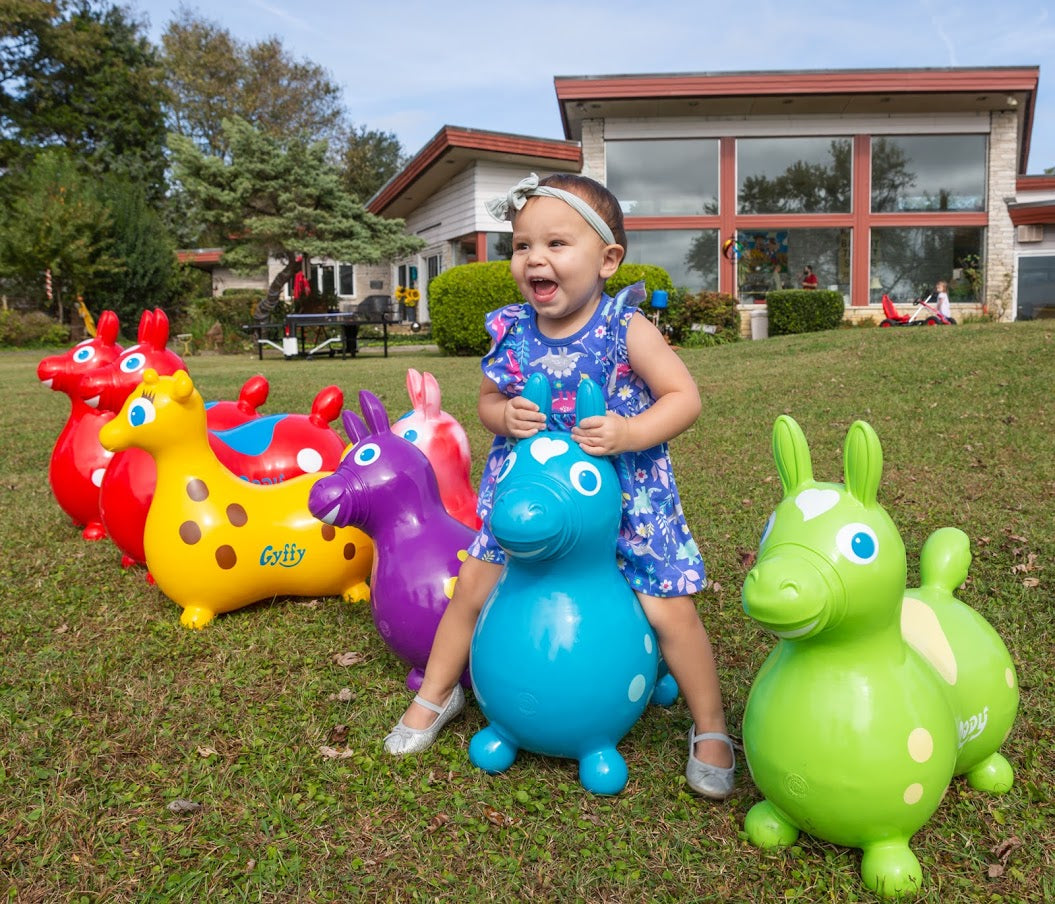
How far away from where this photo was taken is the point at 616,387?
242 centimetres

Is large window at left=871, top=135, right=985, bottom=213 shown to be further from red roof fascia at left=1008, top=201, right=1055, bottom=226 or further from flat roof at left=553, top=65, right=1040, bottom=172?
flat roof at left=553, top=65, right=1040, bottom=172

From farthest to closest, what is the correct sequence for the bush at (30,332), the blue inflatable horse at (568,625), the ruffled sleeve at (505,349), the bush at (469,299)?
the bush at (30,332), the bush at (469,299), the ruffled sleeve at (505,349), the blue inflatable horse at (568,625)

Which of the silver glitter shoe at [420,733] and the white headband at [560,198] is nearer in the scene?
the white headband at [560,198]

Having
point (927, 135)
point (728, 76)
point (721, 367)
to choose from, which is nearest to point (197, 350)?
point (728, 76)

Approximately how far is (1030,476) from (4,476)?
7526 millimetres

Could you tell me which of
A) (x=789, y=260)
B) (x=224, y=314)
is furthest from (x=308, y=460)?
(x=224, y=314)

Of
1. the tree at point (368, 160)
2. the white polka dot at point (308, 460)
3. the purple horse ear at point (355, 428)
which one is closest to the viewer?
the purple horse ear at point (355, 428)

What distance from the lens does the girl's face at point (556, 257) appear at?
7.56ft

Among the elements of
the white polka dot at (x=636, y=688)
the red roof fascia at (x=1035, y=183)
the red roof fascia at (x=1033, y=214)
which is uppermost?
the red roof fascia at (x=1035, y=183)

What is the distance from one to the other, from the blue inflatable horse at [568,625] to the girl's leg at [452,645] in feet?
0.63

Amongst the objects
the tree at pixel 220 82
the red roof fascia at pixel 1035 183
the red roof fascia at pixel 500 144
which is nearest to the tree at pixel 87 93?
the tree at pixel 220 82

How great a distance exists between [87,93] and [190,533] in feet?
119

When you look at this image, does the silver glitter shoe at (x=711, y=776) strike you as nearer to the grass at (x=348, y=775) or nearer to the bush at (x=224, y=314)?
the grass at (x=348, y=775)

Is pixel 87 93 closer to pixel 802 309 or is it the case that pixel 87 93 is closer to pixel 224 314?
pixel 224 314
